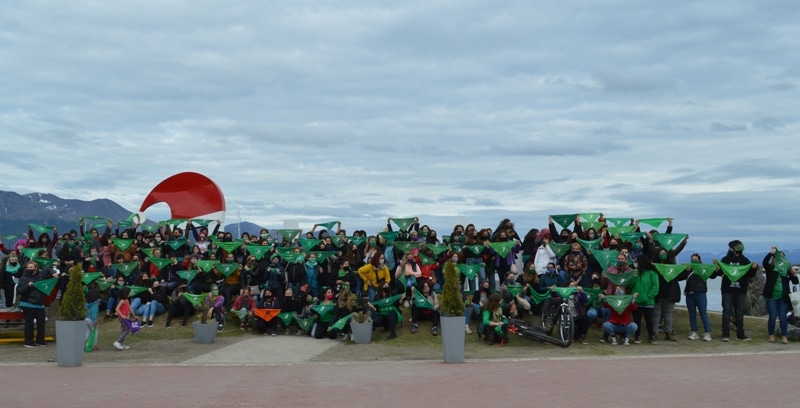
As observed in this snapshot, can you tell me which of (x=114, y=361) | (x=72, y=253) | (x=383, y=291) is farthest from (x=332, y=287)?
(x=72, y=253)

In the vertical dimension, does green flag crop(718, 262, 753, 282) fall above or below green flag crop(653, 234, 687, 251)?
below

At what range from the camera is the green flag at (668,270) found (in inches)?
667

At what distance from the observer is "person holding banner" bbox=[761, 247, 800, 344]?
1677 centimetres

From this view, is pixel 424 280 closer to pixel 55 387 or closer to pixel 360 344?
pixel 360 344

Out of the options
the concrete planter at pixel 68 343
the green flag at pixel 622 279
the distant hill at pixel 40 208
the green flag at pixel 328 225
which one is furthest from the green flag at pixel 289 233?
the distant hill at pixel 40 208

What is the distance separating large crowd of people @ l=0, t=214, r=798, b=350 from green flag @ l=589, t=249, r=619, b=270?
0.03 meters

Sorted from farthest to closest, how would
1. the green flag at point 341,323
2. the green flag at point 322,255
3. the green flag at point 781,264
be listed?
the green flag at point 322,255, the green flag at point 341,323, the green flag at point 781,264

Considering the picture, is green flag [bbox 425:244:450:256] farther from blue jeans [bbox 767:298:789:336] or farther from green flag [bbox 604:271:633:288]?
blue jeans [bbox 767:298:789:336]

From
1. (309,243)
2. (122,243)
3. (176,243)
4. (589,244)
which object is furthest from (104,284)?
(589,244)

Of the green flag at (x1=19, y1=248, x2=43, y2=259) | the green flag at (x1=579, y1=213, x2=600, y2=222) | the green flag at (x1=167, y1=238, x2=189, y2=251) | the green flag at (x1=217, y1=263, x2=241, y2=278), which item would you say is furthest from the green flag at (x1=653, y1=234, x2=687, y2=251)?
the green flag at (x1=19, y1=248, x2=43, y2=259)

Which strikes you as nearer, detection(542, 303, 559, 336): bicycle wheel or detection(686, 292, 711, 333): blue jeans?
detection(542, 303, 559, 336): bicycle wheel

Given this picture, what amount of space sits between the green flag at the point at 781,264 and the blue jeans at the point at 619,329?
3.58 m

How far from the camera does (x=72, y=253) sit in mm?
22172

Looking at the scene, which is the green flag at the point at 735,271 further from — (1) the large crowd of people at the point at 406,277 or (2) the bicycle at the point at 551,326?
(2) the bicycle at the point at 551,326
